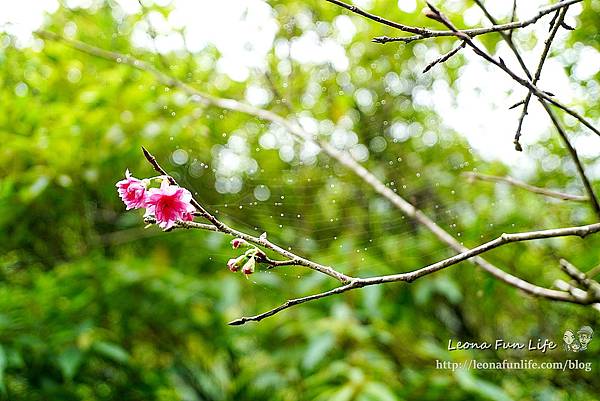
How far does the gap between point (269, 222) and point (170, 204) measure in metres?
0.89

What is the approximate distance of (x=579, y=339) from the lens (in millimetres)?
1276

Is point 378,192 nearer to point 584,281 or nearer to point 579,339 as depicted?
point 584,281

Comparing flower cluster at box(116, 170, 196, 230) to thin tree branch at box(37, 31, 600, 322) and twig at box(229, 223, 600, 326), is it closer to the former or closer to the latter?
thin tree branch at box(37, 31, 600, 322)

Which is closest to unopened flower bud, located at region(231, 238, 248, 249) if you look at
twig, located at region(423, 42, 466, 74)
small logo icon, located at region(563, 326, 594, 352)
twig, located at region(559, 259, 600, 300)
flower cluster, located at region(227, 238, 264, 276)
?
flower cluster, located at region(227, 238, 264, 276)

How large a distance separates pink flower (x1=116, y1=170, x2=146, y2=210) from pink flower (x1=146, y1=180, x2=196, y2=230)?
0.08 ft

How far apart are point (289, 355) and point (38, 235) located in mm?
688

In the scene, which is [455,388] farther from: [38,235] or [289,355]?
[38,235]

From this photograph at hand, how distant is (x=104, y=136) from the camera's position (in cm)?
142

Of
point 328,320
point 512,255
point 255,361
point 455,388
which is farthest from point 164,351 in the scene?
point 512,255

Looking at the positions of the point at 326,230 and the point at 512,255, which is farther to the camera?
the point at 326,230

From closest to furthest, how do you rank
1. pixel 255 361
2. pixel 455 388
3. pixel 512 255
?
pixel 455 388
pixel 512 255
pixel 255 361

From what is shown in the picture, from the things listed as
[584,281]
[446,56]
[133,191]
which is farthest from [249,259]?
[584,281]

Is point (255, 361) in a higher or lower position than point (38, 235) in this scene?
lower

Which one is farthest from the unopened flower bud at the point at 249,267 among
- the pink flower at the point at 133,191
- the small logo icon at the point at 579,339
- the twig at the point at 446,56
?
the small logo icon at the point at 579,339
